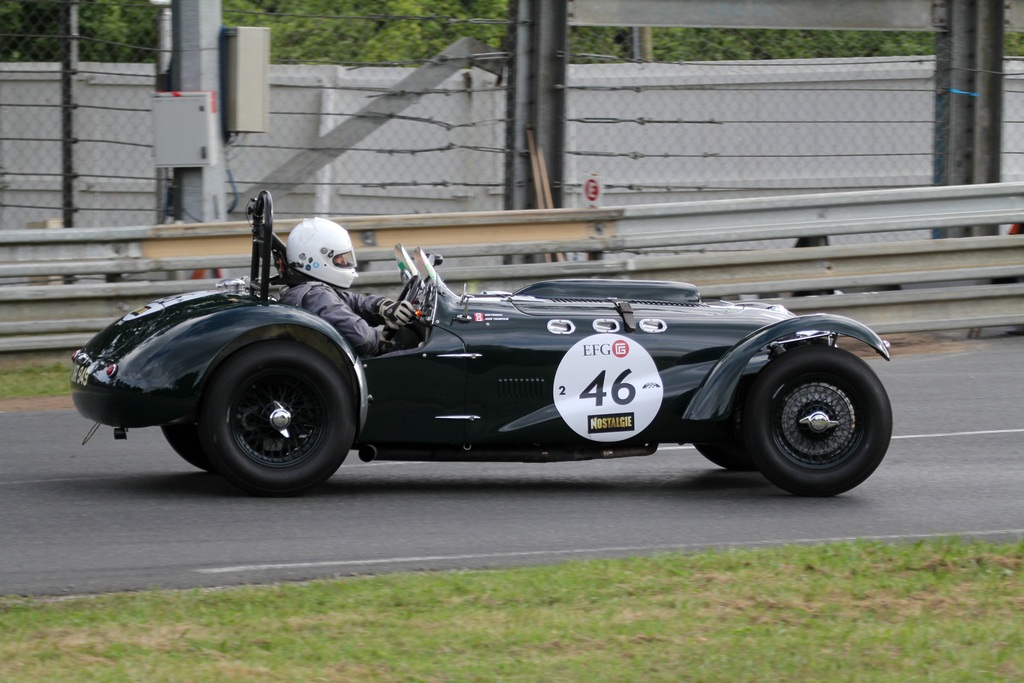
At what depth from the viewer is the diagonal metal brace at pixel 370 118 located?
42.9 ft

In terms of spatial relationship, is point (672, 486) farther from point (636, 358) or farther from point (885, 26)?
point (885, 26)

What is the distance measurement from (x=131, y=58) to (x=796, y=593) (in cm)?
1339

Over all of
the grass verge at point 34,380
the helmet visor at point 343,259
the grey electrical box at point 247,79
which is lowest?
the grass verge at point 34,380

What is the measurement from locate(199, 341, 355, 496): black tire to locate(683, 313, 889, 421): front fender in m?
1.64

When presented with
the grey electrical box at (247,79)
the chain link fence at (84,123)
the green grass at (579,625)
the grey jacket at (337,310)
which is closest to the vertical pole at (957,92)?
the grey electrical box at (247,79)

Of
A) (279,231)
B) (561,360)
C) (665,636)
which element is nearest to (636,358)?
(561,360)

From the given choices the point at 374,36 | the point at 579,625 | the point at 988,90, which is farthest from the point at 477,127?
the point at 579,625

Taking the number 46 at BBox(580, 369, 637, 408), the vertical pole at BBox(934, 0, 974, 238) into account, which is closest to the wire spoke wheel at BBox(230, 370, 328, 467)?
the number 46 at BBox(580, 369, 637, 408)

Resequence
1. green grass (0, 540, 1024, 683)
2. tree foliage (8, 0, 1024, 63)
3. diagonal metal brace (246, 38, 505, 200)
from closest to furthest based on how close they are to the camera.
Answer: green grass (0, 540, 1024, 683) < diagonal metal brace (246, 38, 505, 200) < tree foliage (8, 0, 1024, 63)

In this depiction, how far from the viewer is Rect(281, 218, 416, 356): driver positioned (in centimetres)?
673

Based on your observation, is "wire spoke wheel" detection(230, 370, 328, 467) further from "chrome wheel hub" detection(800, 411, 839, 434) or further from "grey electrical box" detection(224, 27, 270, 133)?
"grey electrical box" detection(224, 27, 270, 133)

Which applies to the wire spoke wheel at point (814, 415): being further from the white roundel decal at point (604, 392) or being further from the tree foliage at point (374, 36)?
the tree foliage at point (374, 36)

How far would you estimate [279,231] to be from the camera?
10.7 meters

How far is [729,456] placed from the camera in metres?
7.53
